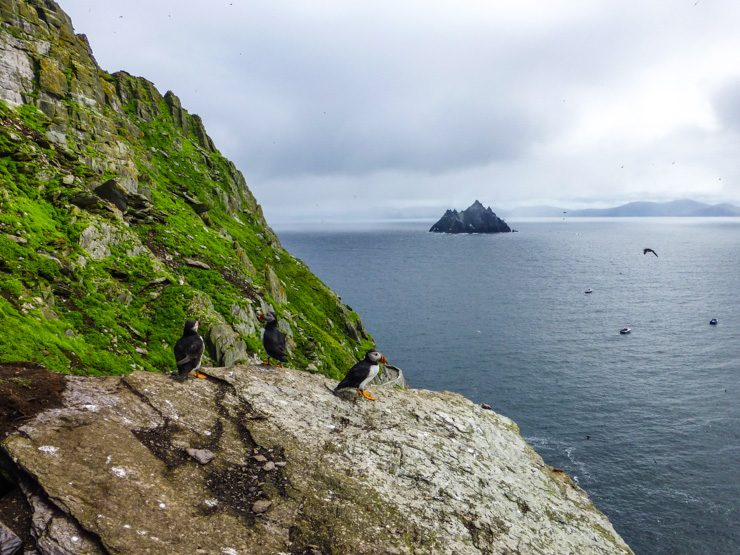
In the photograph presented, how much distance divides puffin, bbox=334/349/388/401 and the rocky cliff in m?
12.0

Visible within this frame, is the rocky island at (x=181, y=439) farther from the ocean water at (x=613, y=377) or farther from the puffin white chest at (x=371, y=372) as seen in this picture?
the ocean water at (x=613, y=377)

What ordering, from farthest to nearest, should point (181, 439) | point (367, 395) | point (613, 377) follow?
point (613, 377), point (367, 395), point (181, 439)

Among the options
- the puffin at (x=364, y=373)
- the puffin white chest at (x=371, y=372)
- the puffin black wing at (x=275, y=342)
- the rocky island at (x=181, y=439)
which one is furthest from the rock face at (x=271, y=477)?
the puffin black wing at (x=275, y=342)

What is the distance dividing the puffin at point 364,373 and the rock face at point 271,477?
0.55 m

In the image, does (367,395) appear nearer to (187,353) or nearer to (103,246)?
(187,353)

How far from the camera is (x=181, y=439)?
11.8m

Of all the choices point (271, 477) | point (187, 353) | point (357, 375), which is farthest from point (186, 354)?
point (357, 375)

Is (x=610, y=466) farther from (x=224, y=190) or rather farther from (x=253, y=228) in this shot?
(x=224, y=190)

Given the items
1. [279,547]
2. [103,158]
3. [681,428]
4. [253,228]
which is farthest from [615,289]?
[279,547]

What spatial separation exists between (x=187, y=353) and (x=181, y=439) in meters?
3.28

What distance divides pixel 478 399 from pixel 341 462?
216 feet

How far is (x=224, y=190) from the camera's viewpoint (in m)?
75.1

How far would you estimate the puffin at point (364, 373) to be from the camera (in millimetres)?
15906

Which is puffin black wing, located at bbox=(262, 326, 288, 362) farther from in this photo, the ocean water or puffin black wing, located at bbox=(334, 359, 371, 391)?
the ocean water
